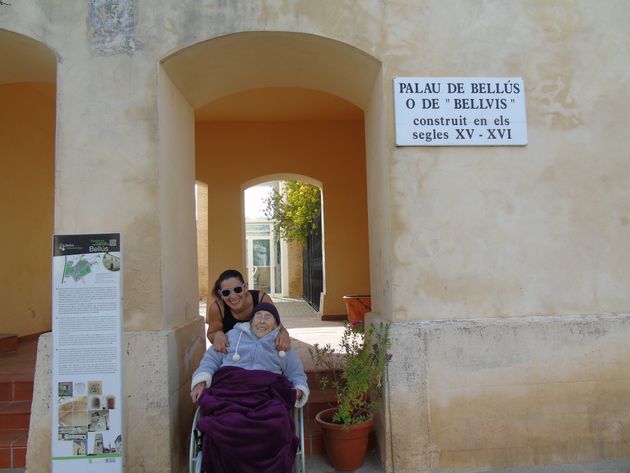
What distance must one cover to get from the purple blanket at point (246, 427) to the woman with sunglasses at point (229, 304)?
17.1 inches

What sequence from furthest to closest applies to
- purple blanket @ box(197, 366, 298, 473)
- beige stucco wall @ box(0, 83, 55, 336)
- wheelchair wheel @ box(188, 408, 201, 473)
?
beige stucco wall @ box(0, 83, 55, 336) → wheelchair wheel @ box(188, 408, 201, 473) → purple blanket @ box(197, 366, 298, 473)

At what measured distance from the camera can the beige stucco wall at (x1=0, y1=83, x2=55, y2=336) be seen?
21.1ft

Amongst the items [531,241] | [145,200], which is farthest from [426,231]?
[145,200]

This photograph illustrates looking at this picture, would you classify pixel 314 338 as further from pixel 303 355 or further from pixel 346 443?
pixel 346 443

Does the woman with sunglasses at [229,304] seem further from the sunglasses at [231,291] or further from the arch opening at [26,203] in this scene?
the arch opening at [26,203]

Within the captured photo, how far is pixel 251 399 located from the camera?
10.9 ft

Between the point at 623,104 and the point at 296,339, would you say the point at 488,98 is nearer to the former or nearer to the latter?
the point at 623,104

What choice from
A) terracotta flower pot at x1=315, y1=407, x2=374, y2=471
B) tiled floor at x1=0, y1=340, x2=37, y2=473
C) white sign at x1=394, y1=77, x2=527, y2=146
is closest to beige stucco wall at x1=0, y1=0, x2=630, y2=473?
white sign at x1=394, y1=77, x2=527, y2=146

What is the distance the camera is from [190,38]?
3850 millimetres

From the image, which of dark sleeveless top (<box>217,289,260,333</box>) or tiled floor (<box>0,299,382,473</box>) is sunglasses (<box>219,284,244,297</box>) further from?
tiled floor (<box>0,299,382,473</box>)

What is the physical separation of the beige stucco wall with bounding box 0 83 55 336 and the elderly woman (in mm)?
4226

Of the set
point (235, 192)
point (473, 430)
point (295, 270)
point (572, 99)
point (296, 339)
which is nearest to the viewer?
point (473, 430)

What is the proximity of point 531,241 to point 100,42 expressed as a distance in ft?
11.8

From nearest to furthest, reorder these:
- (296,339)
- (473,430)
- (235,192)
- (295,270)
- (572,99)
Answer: (473,430), (572,99), (296,339), (235,192), (295,270)
